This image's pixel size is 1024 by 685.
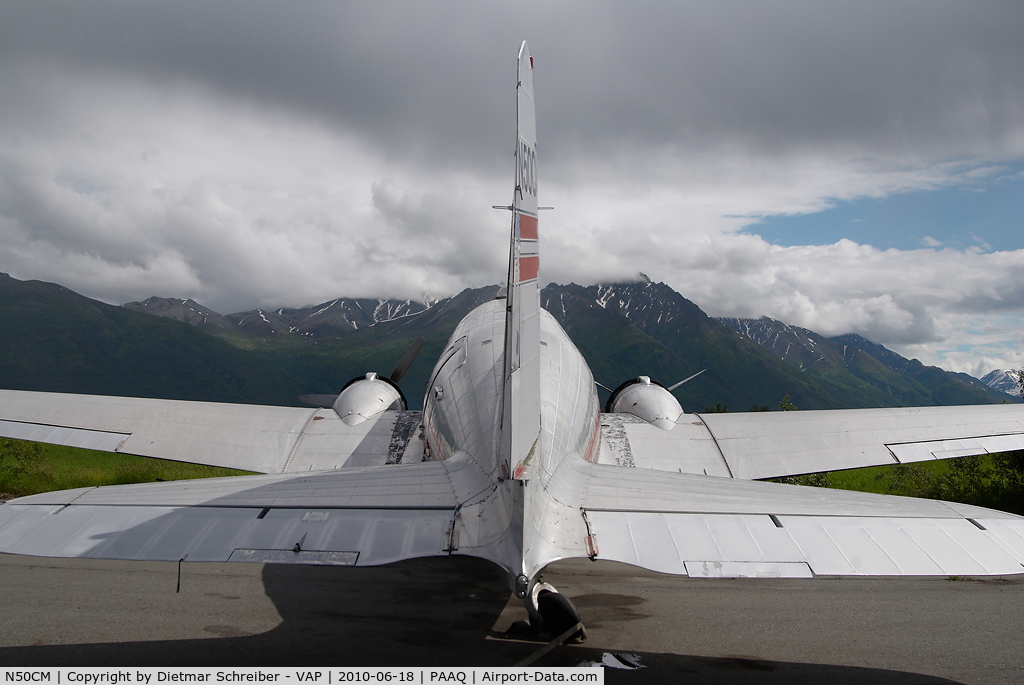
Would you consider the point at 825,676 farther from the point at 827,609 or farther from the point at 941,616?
the point at 941,616

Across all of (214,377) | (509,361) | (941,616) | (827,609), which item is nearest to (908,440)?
(941,616)

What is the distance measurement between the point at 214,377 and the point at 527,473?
148 metres

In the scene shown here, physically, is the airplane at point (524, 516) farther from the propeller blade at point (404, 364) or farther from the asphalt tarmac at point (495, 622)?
the propeller blade at point (404, 364)

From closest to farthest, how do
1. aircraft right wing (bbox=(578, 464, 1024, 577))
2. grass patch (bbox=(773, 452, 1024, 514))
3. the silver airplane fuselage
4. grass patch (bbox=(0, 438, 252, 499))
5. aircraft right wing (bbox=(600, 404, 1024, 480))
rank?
1. aircraft right wing (bbox=(578, 464, 1024, 577))
2. the silver airplane fuselage
3. aircraft right wing (bbox=(600, 404, 1024, 480))
4. grass patch (bbox=(773, 452, 1024, 514))
5. grass patch (bbox=(0, 438, 252, 499))

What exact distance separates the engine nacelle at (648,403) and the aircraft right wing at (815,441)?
419 mm

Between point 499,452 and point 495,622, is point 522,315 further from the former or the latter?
point 495,622

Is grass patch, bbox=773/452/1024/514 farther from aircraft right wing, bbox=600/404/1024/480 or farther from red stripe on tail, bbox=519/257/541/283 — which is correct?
red stripe on tail, bbox=519/257/541/283

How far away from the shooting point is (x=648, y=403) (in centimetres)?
1184

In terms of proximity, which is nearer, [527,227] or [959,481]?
[527,227]

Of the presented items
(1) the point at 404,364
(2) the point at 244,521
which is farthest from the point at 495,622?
(1) the point at 404,364

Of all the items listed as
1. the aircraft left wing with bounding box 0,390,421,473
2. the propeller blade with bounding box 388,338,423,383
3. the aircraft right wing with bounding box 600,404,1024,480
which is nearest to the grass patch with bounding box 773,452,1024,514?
the aircraft right wing with bounding box 600,404,1024,480

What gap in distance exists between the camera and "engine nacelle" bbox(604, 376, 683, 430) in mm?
11398

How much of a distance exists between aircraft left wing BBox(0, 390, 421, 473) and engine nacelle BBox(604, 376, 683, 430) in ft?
15.8
